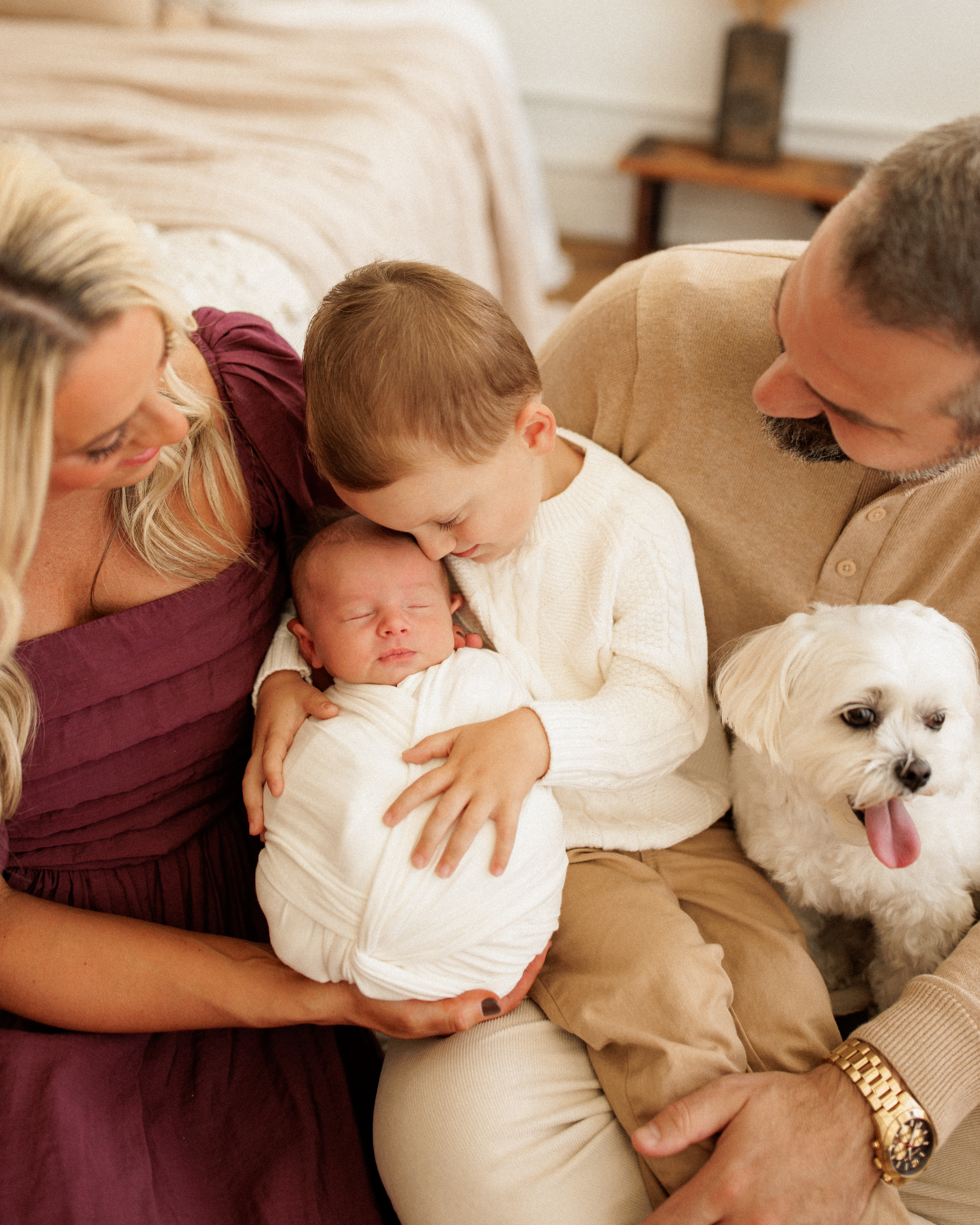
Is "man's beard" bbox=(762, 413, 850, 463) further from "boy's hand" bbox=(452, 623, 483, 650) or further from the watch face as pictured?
the watch face

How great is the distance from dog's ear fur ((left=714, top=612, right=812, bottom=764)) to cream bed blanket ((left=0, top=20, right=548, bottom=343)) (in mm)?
1008

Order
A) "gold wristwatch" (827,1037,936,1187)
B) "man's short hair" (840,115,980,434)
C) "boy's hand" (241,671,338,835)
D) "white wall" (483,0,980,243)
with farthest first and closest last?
"white wall" (483,0,980,243) < "boy's hand" (241,671,338,835) < "gold wristwatch" (827,1037,936,1187) < "man's short hair" (840,115,980,434)

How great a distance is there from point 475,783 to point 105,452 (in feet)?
1.50

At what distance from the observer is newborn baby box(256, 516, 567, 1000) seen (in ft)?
2.98

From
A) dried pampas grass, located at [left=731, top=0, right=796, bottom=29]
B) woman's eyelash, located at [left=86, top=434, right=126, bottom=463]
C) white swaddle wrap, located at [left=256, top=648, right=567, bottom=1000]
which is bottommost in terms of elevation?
white swaddle wrap, located at [left=256, top=648, right=567, bottom=1000]

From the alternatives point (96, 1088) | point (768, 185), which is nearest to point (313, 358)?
point (96, 1088)

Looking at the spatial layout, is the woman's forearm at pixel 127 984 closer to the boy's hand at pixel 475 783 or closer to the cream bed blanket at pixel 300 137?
the boy's hand at pixel 475 783

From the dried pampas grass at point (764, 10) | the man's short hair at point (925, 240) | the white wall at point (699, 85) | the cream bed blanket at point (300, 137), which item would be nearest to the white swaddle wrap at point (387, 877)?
the man's short hair at point (925, 240)

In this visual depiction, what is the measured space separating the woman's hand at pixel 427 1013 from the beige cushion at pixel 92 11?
2.80 m

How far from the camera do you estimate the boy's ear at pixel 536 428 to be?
3.44ft

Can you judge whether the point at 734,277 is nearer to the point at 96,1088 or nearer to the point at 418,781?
the point at 418,781

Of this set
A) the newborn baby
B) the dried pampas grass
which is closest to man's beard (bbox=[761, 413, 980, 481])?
the newborn baby

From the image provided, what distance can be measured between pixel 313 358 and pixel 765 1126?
87cm

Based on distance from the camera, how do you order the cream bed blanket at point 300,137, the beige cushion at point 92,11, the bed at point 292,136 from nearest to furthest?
the bed at point 292,136
the cream bed blanket at point 300,137
the beige cushion at point 92,11
